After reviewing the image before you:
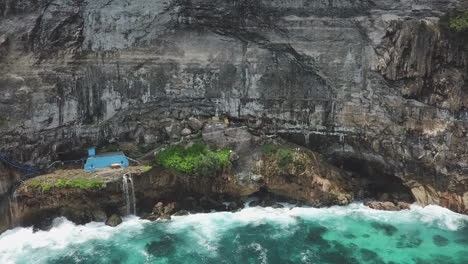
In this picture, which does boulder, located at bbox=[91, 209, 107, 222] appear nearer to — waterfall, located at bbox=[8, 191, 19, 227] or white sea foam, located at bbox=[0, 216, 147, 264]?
white sea foam, located at bbox=[0, 216, 147, 264]

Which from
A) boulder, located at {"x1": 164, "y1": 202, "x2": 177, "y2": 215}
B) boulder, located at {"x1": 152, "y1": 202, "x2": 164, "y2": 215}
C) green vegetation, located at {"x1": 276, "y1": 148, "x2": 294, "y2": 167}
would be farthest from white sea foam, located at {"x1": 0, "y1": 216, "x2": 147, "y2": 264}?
green vegetation, located at {"x1": 276, "y1": 148, "x2": 294, "y2": 167}

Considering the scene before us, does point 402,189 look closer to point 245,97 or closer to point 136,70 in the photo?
point 245,97

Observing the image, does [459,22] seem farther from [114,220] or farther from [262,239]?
[114,220]

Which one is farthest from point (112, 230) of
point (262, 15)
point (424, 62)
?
point (424, 62)

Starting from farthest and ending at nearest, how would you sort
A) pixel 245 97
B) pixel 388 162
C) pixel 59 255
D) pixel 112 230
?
pixel 245 97, pixel 388 162, pixel 112 230, pixel 59 255

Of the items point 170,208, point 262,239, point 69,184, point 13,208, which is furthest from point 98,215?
point 262,239

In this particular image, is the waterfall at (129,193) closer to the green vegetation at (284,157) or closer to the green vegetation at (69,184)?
the green vegetation at (69,184)

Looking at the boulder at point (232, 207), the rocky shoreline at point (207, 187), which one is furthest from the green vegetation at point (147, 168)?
the boulder at point (232, 207)
